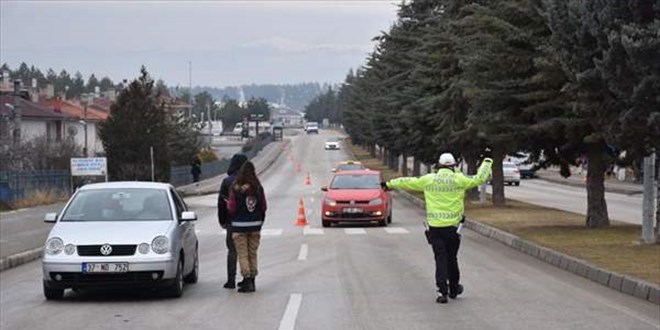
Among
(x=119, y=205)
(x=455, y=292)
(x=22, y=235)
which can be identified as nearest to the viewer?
(x=455, y=292)

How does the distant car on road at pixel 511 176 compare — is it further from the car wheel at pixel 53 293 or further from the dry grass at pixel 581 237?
the car wheel at pixel 53 293

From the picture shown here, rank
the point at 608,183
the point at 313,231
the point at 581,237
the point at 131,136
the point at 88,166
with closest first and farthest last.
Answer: the point at 581,237
the point at 313,231
the point at 88,166
the point at 131,136
the point at 608,183

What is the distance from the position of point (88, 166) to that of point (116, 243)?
3015 cm

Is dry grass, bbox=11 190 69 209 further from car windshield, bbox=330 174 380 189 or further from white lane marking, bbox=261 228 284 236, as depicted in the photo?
car windshield, bbox=330 174 380 189

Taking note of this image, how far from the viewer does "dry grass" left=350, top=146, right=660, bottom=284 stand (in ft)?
53.3

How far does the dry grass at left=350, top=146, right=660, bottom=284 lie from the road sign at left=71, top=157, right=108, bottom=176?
1608cm

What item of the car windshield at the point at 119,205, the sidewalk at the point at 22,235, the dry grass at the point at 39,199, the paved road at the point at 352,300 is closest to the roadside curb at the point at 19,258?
the sidewalk at the point at 22,235

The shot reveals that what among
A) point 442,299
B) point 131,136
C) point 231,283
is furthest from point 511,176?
point 442,299

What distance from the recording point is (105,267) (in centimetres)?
1259

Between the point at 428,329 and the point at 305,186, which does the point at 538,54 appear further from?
the point at 305,186

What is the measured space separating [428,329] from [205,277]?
629cm

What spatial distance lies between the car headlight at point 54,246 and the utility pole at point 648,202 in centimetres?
1126

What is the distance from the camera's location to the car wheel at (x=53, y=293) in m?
13.1

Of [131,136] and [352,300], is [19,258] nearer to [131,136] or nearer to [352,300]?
[352,300]
